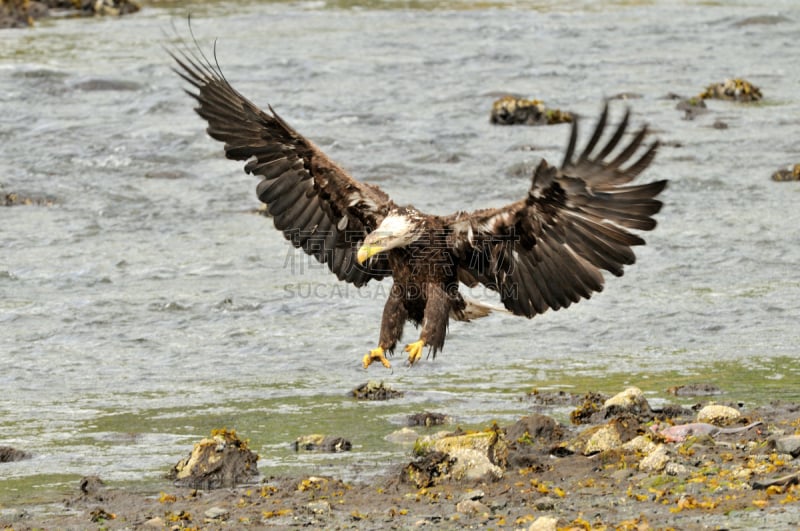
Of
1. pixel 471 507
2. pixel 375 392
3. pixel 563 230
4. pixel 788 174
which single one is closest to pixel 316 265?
pixel 375 392

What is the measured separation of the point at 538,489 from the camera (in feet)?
19.2

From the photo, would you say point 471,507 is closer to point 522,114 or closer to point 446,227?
point 446,227

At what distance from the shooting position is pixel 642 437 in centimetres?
631

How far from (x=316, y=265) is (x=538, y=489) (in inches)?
216

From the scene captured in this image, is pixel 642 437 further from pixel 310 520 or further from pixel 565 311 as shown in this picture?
pixel 565 311

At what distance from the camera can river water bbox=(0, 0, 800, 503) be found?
7.84 m

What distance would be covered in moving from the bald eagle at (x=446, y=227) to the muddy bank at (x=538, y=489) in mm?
637

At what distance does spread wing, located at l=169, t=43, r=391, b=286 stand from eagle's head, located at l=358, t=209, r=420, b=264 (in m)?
0.47

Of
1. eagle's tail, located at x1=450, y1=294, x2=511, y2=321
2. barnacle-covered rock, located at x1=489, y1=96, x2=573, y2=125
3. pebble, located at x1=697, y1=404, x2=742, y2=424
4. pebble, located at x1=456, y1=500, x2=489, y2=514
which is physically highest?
barnacle-covered rock, located at x1=489, y1=96, x2=573, y2=125

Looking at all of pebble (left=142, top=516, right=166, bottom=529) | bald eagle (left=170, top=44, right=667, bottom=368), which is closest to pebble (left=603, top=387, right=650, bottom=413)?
bald eagle (left=170, top=44, right=667, bottom=368)

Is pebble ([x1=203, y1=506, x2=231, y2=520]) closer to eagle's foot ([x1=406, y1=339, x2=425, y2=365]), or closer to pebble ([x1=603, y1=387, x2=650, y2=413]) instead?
eagle's foot ([x1=406, y1=339, x2=425, y2=365])

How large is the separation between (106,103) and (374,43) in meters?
4.12

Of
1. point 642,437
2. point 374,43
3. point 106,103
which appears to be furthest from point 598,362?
point 374,43

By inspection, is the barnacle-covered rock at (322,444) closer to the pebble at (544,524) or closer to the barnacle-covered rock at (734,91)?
the pebble at (544,524)
